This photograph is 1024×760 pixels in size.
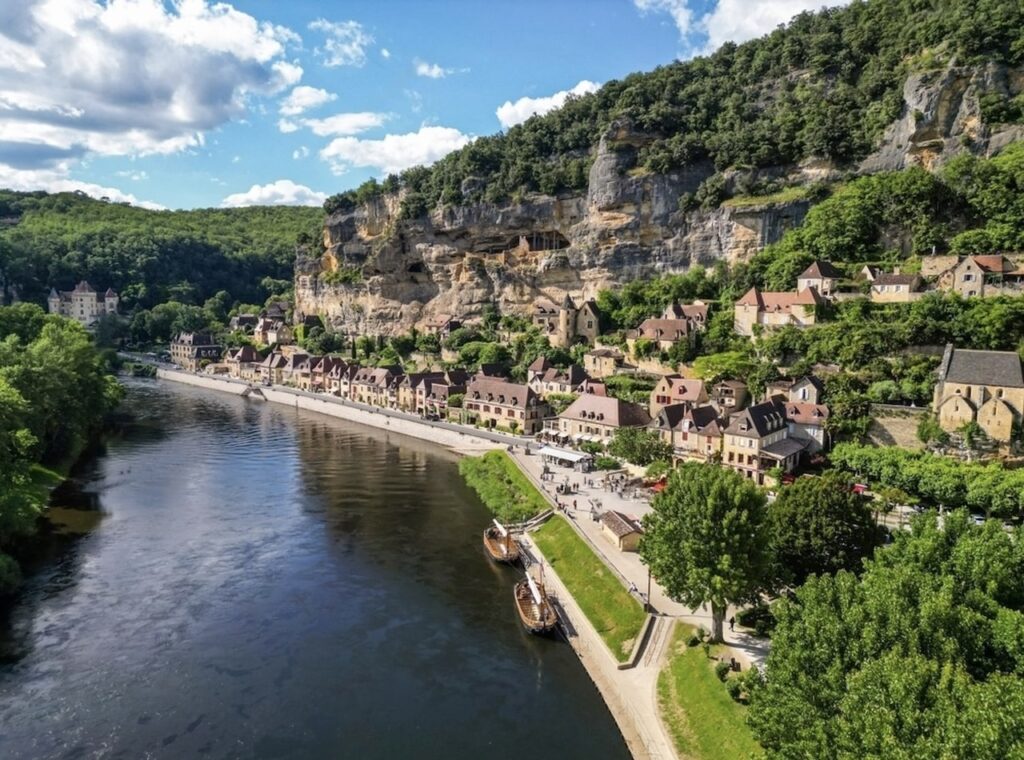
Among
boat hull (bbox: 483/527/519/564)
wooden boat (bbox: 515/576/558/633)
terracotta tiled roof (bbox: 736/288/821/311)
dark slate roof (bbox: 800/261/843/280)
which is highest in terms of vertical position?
dark slate roof (bbox: 800/261/843/280)

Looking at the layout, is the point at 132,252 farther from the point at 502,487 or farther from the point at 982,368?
the point at 982,368

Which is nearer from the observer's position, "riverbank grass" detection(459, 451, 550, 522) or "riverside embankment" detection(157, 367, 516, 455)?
"riverbank grass" detection(459, 451, 550, 522)

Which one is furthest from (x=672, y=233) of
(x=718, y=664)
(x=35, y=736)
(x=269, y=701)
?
(x=35, y=736)

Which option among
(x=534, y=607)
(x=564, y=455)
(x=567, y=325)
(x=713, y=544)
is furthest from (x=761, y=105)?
(x=534, y=607)

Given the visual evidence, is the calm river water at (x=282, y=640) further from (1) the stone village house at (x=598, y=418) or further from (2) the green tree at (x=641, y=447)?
(1) the stone village house at (x=598, y=418)

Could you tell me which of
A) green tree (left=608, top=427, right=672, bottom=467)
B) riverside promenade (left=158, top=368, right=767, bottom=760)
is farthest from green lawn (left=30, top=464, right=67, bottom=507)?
green tree (left=608, top=427, right=672, bottom=467)

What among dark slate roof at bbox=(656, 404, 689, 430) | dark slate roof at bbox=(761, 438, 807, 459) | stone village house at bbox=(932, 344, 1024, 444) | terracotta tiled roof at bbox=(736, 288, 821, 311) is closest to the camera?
stone village house at bbox=(932, 344, 1024, 444)

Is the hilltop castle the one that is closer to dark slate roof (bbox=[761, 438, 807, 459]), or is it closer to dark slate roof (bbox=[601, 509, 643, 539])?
dark slate roof (bbox=[601, 509, 643, 539])
